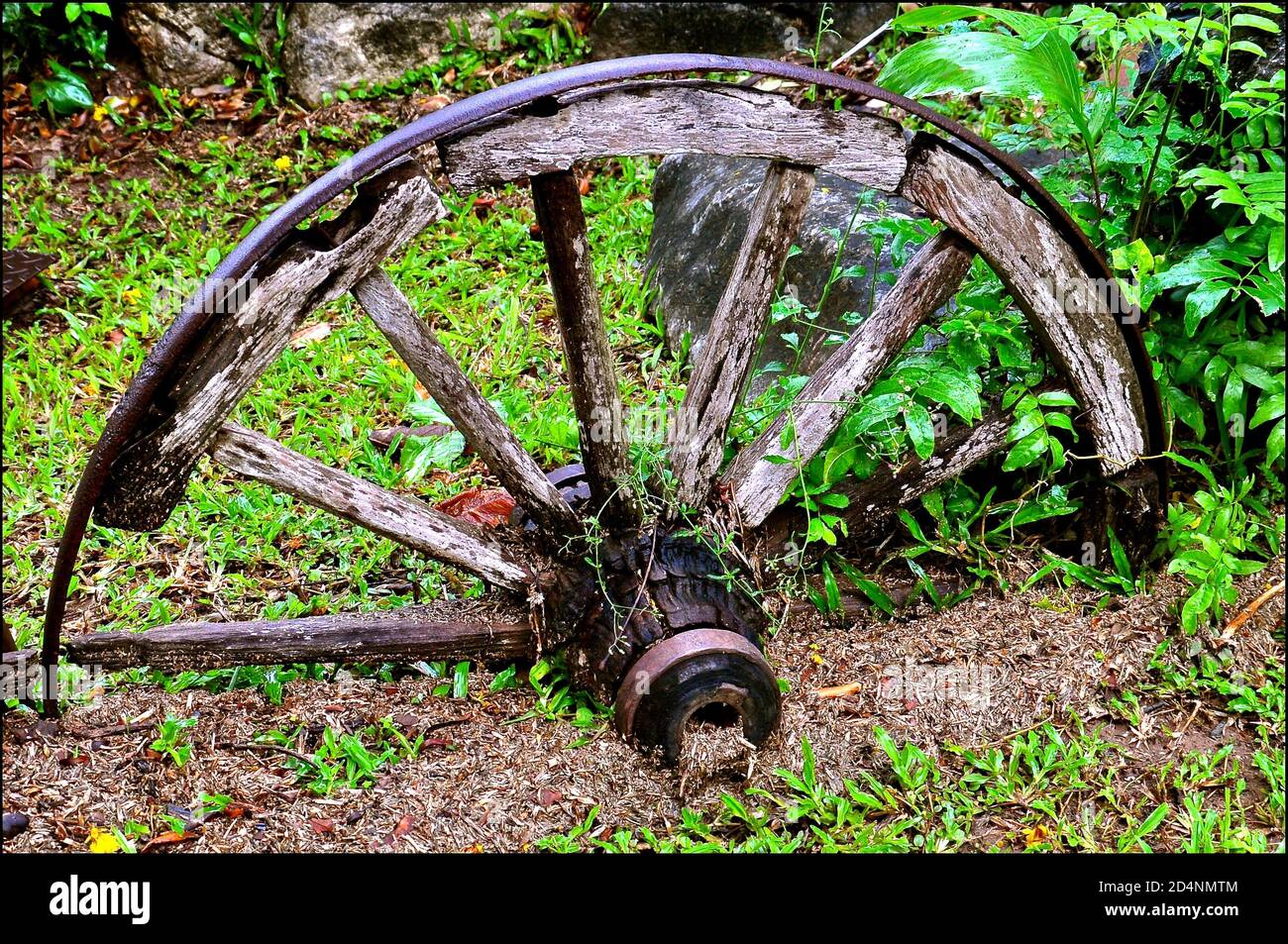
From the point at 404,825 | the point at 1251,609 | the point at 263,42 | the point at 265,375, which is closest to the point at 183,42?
the point at 263,42

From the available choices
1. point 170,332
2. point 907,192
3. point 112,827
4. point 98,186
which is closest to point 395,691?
point 112,827

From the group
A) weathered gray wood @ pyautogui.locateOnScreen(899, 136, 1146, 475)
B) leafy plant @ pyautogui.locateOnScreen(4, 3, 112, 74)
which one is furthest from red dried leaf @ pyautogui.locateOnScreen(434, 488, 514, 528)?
leafy plant @ pyautogui.locateOnScreen(4, 3, 112, 74)

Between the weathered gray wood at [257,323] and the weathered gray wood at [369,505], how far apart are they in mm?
86

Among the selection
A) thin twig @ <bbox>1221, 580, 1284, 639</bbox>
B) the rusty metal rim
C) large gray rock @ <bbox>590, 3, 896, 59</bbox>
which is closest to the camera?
the rusty metal rim

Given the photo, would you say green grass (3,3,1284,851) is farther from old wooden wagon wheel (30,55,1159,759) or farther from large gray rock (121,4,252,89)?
large gray rock (121,4,252,89)

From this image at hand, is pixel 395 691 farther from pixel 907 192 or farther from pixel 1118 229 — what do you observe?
pixel 1118 229

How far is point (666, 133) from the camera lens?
6.38ft

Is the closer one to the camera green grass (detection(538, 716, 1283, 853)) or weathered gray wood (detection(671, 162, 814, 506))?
weathered gray wood (detection(671, 162, 814, 506))

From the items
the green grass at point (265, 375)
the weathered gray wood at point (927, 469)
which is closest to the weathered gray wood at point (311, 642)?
the green grass at point (265, 375)

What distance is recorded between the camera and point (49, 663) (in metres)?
2.19

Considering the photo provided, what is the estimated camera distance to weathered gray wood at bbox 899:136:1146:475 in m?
2.15

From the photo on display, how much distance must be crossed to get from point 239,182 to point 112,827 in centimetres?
300

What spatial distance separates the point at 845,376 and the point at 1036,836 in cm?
107

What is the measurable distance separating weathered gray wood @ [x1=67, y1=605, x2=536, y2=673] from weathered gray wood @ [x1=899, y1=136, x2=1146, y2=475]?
1327 mm
